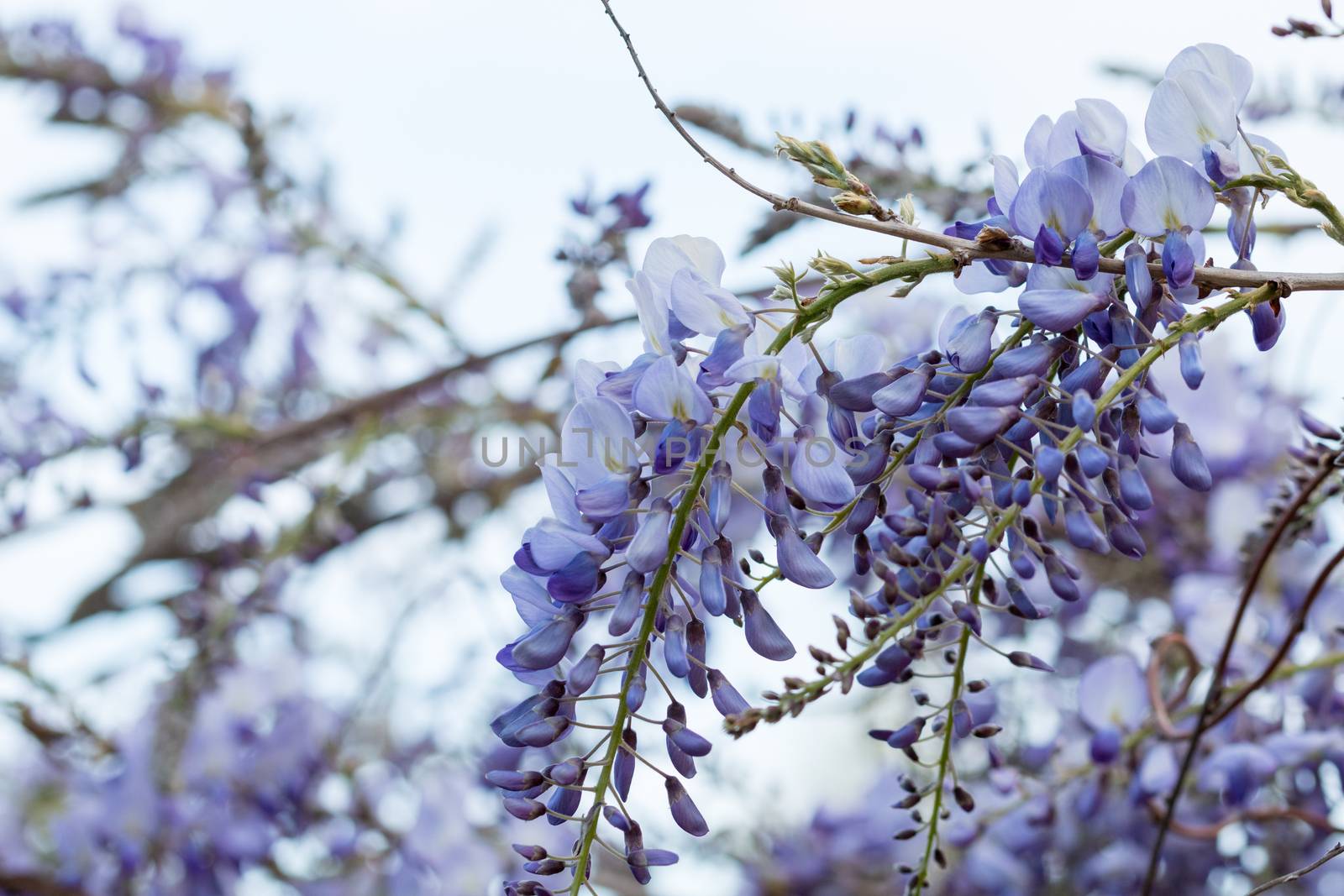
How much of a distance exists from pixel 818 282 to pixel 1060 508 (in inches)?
19.9

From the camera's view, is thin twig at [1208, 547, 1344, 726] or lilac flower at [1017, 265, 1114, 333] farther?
thin twig at [1208, 547, 1344, 726]

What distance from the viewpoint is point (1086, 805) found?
2.83 feet

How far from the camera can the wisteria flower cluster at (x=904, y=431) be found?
0.47m

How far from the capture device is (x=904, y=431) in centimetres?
53

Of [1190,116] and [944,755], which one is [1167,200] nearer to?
[1190,116]

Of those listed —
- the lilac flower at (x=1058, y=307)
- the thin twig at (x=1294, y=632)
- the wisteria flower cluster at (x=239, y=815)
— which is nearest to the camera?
the lilac flower at (x=1058, y=307)

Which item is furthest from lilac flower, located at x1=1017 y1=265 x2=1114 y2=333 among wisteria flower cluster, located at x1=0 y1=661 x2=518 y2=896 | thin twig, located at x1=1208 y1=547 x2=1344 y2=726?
wisteria flower cluster, located at x1=0 y1=661 x2=518 y2=896

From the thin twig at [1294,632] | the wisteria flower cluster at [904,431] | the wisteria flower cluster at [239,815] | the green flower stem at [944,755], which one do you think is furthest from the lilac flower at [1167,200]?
the wisteria flower cluster at [239,815]

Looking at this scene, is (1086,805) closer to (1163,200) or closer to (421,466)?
(1163,200)

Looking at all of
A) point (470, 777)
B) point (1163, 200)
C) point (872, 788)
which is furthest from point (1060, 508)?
point (470, 777)

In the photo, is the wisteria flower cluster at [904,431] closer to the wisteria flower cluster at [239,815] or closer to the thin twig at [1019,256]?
the thin twig at [1019,256]

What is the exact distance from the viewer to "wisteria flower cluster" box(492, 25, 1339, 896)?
47cm

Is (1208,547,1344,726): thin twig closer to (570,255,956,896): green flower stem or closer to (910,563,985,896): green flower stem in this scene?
(910,563,985,896): green flower stem

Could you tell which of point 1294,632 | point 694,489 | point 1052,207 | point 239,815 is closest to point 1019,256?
point 1052,207
